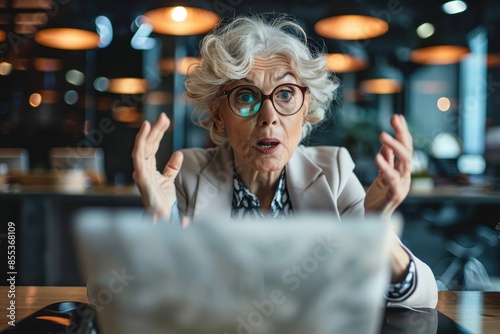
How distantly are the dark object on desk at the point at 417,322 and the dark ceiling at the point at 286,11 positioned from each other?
16.4 feet

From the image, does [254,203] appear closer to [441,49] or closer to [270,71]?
[270,71]

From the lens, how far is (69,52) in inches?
288

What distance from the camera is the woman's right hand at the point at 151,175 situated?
100 cm

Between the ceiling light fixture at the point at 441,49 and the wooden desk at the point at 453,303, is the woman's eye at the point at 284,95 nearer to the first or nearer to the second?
the wooden desk at the point at 453,303

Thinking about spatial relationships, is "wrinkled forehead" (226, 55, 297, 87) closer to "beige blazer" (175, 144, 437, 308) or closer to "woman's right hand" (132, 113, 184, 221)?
"beige blazer" (175, 144, 437, 308)

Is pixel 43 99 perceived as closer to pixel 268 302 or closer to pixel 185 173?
pixel 185 173

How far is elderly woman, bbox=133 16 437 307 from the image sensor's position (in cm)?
141

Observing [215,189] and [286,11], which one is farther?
[286,11]

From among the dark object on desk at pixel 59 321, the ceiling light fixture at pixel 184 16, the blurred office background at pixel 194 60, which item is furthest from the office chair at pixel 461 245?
the dark object on desk at pixel 59 321

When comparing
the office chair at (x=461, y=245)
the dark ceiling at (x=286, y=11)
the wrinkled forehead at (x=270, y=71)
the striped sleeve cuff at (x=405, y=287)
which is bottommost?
the office chair at (x=461, y=245)

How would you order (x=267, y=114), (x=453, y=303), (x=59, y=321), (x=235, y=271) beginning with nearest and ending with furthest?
(x=235, y=271) → (x=59, y=321) → (x=453, y=303) → (x=267, y=114)

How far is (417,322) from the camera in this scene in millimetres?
879

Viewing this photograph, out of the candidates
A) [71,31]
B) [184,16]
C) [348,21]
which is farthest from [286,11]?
[71,31]

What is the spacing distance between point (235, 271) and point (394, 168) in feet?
2.09
